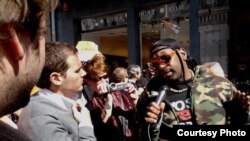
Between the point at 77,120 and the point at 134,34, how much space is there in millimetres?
Answer: 10342

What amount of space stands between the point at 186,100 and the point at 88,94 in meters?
1.19

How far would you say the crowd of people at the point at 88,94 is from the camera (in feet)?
3.20

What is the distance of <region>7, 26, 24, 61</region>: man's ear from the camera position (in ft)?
3.07

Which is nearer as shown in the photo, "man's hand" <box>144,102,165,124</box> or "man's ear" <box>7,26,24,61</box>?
"man's ear" <box>7,26,24,61</box>

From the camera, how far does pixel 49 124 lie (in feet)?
7.84

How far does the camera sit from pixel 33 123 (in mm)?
2375

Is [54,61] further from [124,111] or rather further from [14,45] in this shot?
[14,45]

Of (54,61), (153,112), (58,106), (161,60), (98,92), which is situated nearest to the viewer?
(58,106)

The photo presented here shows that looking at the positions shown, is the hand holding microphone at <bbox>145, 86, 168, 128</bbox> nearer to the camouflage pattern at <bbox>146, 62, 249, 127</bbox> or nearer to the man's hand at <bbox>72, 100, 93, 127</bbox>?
the camouflage pattern at <bbox>146, 62, 249, 127</bbox>

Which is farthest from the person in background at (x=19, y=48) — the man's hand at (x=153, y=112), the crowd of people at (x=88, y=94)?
the man's hand at (x=153, y=112)

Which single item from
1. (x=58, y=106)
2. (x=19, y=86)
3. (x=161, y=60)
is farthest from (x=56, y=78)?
(x=19, y=86)

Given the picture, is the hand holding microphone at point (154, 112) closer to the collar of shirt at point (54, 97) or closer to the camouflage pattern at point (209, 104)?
the camouflage pattern at point (209, 104)

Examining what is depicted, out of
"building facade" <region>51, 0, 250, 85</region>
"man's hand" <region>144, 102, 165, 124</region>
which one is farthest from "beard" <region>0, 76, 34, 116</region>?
"building facade" <region>51, 0, 250, 85</region>

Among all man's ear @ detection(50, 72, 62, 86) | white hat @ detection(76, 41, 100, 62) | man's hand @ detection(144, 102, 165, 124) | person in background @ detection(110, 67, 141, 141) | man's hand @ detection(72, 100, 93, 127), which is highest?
white hat @ detection(76, 41, 100, 62)
